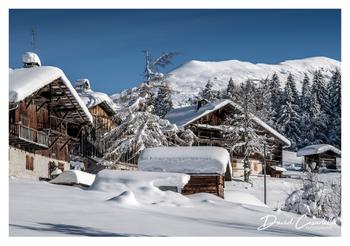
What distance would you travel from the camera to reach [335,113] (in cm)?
7062

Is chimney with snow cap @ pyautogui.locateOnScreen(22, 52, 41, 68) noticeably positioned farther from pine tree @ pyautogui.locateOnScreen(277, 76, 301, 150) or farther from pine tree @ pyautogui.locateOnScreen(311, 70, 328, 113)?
pine tree @ pyautogui.locateOnScreen(311, 70, 328, 113)

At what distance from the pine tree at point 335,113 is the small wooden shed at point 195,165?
149ft

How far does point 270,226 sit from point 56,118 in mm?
23638

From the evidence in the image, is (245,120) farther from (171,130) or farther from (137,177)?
(137,177)

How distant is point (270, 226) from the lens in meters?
15.1

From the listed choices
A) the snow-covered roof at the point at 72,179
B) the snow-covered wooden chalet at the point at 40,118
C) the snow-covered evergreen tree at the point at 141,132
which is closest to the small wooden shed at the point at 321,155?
the snow-covered evergreen tree at the point at 141,132

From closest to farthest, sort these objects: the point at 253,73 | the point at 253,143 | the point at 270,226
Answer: the point at 270,226 < the point at 253,143 < the point at 253,73

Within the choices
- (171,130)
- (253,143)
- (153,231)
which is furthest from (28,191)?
(253,143)

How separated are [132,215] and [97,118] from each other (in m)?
33.4

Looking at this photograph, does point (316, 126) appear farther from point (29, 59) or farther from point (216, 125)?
point (29, 59)

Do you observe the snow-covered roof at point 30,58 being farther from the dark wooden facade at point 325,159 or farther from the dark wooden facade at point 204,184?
the dark wooden facade at point 325,159

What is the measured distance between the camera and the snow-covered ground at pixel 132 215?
12027 mm

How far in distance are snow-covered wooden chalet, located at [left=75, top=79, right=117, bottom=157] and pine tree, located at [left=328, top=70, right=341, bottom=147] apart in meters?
31.7

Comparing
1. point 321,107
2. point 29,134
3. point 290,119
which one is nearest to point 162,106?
point 290,119
